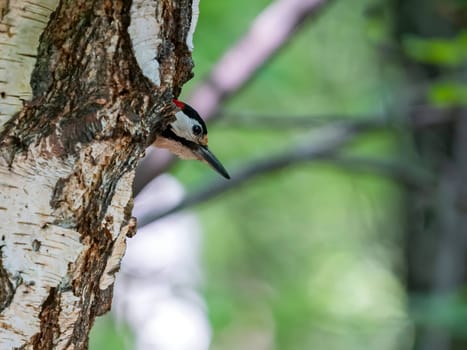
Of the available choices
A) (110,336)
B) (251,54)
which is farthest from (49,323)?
(110,336)

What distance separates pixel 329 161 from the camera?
5082 mm

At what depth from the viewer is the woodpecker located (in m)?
2.80

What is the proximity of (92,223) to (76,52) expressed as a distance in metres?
0.35

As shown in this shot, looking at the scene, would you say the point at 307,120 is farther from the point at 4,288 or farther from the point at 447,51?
the point at 4,288

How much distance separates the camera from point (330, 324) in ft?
20.8

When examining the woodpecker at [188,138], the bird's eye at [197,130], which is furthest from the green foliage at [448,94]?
the bird's eye at [197,130]

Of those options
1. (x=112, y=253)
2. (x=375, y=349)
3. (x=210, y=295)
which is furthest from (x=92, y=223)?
(x=375, y=349)

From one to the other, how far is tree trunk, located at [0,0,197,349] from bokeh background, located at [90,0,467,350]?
220 cm

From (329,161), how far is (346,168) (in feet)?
0.47

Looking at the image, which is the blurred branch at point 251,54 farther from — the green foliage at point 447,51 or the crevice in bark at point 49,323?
the crevice in bark at point 49,323

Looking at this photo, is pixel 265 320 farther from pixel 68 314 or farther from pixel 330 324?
pixel 68 314

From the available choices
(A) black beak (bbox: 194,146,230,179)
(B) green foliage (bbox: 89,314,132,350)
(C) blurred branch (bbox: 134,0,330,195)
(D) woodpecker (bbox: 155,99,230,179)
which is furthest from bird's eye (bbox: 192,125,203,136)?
(B) green foliage (bbox: 89,314,132,350)

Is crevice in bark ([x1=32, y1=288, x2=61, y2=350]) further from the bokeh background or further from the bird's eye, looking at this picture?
the bokeh background

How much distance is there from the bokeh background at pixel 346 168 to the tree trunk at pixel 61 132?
2.20m
